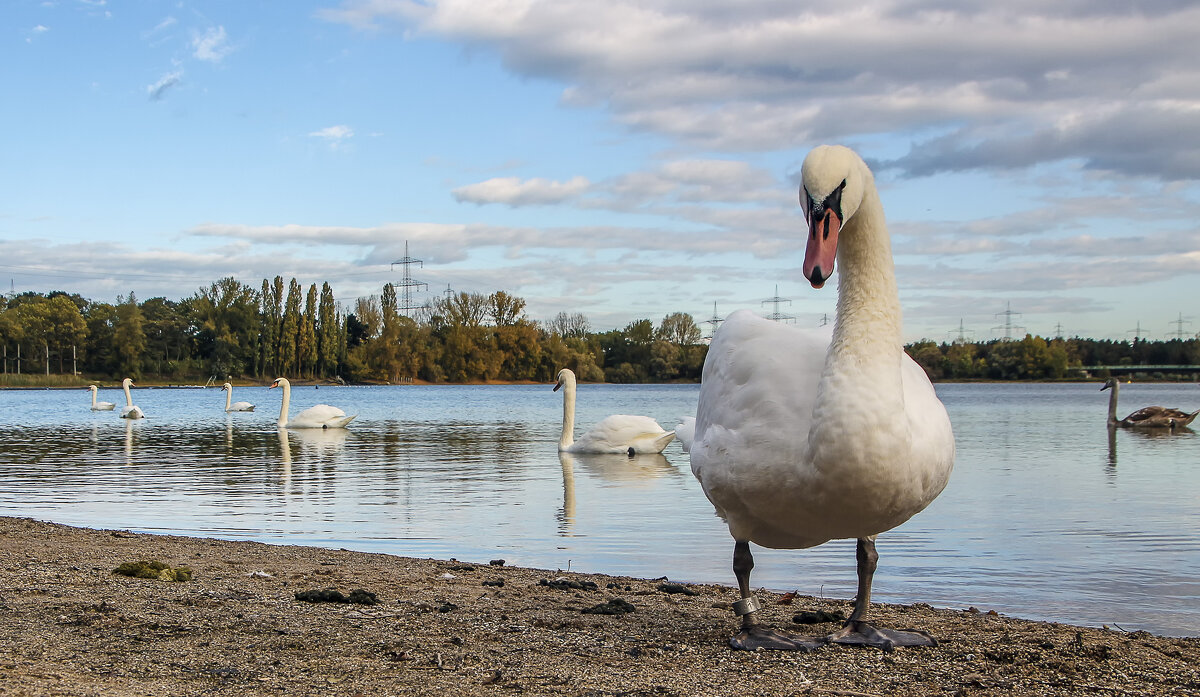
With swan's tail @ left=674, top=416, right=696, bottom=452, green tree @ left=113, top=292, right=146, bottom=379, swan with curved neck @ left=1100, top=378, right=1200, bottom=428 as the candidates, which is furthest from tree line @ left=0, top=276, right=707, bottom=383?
swan's tail @ left=674, top=416, right=696, bottom=452

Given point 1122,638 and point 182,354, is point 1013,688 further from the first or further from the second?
point 182,354

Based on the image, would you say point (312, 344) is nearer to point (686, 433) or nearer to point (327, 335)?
point (327, 335)

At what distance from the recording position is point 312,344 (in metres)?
104

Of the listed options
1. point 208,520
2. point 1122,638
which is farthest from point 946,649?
point 208,520

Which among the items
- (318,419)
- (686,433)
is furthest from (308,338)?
(686,433)

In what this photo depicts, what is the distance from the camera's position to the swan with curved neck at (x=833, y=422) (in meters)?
4.37

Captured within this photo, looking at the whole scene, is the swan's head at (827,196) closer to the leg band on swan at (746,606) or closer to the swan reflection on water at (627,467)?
the leg band on swan at (746,606)

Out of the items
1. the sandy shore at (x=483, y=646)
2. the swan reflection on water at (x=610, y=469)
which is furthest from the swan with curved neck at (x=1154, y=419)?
the sandy shore at (x=483, y=646)

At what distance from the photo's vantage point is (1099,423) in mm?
36844

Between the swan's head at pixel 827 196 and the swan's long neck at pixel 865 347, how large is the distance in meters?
0.23

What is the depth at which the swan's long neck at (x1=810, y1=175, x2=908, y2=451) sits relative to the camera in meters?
4.36

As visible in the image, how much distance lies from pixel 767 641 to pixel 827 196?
7.15ft

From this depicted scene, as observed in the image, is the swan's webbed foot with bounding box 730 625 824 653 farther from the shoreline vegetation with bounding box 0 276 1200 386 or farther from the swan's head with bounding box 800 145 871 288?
the shoreline vegetation with bounding box 0 276 1200 386

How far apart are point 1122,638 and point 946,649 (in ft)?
4.63
